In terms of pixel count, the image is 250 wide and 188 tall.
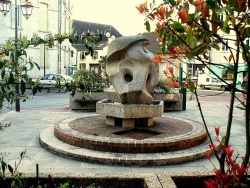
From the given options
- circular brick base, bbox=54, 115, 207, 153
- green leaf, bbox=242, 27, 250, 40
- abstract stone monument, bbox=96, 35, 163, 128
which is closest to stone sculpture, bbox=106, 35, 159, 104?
abstract stone monument, bbox=96, 35, 163, 128

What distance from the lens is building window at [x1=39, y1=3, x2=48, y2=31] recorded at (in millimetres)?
32938

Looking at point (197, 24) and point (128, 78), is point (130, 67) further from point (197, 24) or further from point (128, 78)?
point (197, 24)

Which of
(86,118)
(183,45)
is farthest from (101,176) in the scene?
(86,118)

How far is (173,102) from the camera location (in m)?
14.2

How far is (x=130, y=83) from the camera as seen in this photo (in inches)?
324

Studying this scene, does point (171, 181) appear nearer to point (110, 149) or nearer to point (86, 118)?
point (110, 149)

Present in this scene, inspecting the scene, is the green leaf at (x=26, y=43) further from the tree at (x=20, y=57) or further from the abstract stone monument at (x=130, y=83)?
the abstract stone monument at (x=130, y=83)

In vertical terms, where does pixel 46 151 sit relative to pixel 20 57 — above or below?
below

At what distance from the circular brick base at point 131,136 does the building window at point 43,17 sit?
26.0 metres

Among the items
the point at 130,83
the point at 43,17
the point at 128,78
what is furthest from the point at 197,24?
the point at 43,17

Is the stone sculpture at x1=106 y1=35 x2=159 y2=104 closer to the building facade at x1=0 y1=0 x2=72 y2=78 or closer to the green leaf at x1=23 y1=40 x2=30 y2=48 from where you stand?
the green leaf at x1=23 y1=40 x2=30 y2=48

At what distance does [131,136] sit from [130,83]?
1.48 meters

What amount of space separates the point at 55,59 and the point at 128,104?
26.8m

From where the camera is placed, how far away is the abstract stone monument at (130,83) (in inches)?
318
